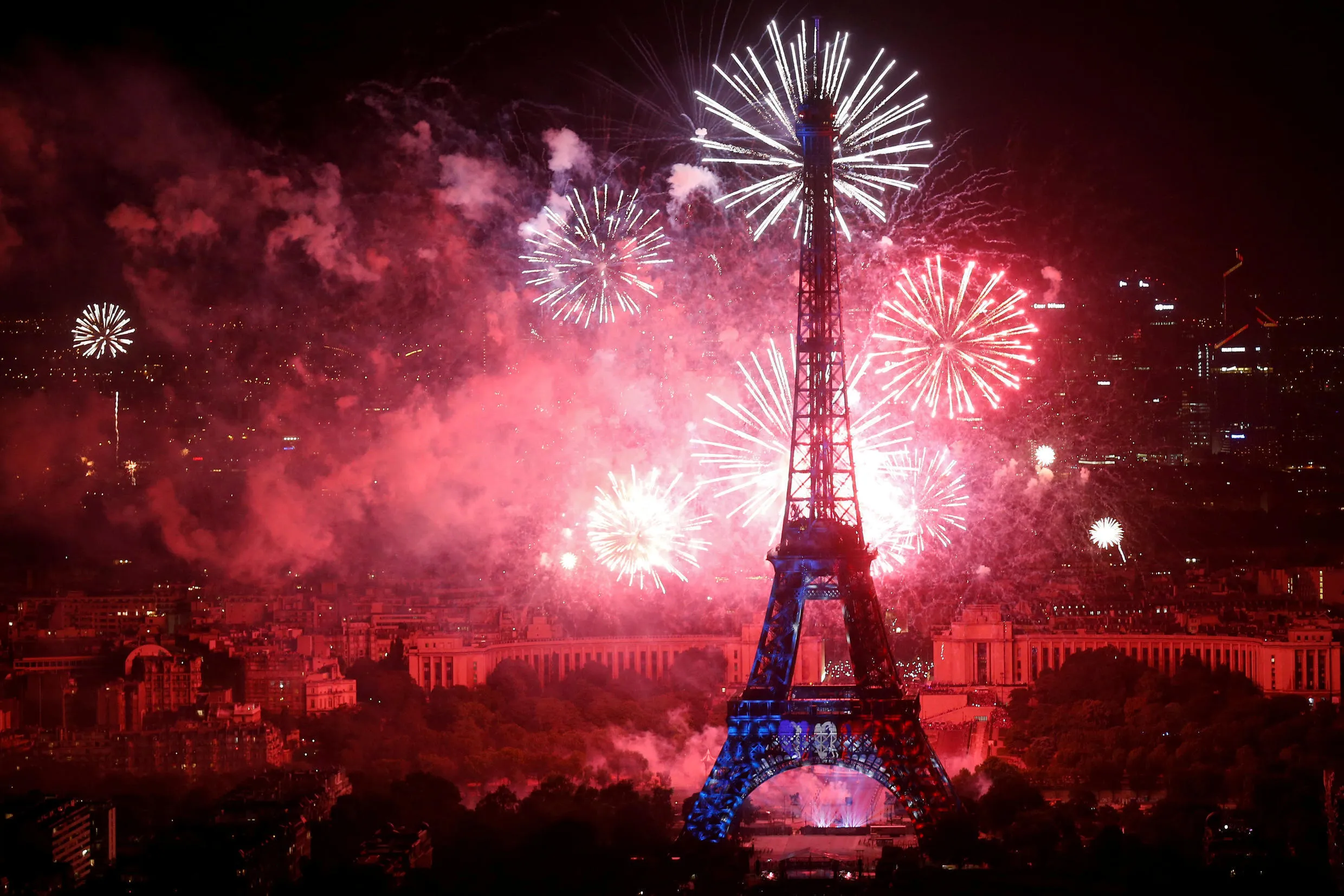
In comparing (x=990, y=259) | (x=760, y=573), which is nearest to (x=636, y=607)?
(x=760, y=573)

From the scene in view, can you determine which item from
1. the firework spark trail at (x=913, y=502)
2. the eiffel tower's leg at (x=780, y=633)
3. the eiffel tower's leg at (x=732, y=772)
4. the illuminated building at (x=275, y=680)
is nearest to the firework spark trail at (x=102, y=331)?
the illuminated building at (x=275, y=680)

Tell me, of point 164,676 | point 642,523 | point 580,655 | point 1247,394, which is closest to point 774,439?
point 642,523

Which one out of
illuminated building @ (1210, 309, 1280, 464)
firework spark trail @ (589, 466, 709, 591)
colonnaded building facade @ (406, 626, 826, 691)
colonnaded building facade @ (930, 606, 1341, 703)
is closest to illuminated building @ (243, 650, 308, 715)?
colonnaded building facade @ (406, 626, 826, 691)

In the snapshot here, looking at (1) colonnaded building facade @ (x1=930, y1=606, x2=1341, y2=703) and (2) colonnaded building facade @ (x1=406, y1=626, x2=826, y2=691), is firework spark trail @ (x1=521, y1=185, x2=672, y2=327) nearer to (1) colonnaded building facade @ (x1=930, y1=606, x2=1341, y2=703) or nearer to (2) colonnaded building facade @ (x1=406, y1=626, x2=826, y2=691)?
(2) colonnaded building facade @ (x1=406, y1=626, x2=826, y2=691)

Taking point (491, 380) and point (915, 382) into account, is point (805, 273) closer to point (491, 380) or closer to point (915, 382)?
point (915, 382)

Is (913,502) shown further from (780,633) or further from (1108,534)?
(1108,534)

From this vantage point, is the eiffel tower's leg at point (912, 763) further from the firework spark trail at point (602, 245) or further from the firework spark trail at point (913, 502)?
the firework spark trail at point (602, 245)
